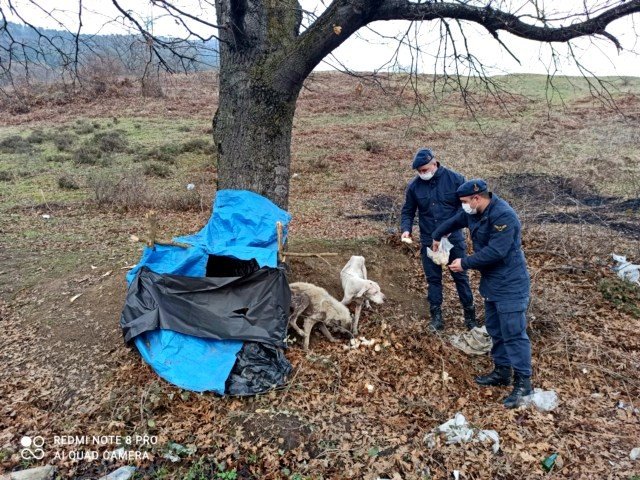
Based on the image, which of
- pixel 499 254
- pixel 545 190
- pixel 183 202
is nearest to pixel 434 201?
pixel 499 254

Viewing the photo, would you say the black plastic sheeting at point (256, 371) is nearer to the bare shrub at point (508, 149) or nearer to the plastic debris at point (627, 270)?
the plastic debris at point (627, 270)

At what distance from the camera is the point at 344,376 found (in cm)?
400

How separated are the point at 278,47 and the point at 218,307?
2.63m

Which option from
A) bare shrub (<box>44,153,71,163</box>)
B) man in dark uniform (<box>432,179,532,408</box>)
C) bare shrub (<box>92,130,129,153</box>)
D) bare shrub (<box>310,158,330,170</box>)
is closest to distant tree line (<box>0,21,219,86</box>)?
man in dark uniform (<box>432,179,532,408</box>)

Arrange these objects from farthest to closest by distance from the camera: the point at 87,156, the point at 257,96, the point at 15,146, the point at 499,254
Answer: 1. the point at 15,146
2. the point at 87,156
3. the point at 257,96
4. the point at 499,254

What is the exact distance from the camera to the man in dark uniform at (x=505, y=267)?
143 inches

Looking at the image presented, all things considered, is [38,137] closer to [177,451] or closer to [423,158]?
[423,158]

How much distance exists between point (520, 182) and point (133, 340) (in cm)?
1117

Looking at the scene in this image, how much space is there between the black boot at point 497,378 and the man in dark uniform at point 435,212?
884mm

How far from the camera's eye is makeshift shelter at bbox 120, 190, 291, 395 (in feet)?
12.0

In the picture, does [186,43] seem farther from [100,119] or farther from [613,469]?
[100,119]

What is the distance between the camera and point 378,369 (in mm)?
4125

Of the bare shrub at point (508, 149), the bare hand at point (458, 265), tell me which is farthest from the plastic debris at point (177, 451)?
the bare shrub at point (508, 149)

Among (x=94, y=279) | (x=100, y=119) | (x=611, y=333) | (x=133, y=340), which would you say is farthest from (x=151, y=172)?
(x=100, y=119)
